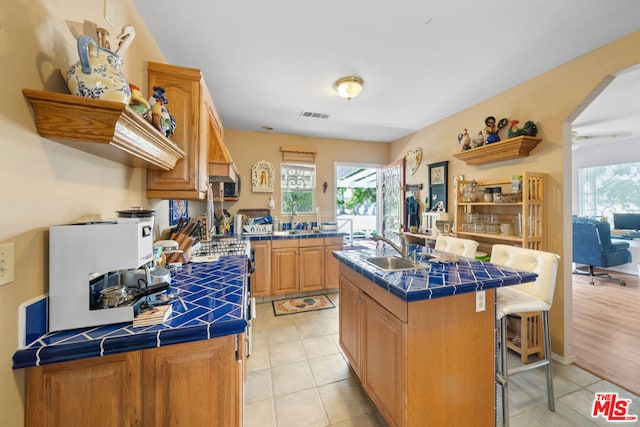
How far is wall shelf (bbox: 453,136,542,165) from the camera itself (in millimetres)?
2291

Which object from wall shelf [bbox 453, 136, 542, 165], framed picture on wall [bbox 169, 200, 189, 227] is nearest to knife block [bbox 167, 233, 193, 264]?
framed picture on wall [bbox 169, 200, 189, 227]

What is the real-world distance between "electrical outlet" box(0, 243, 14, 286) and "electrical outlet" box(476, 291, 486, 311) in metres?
1.97

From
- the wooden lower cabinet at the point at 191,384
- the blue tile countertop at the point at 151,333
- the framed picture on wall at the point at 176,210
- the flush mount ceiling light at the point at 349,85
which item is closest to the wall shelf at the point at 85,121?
the blue tile countertop at the point at 151,333

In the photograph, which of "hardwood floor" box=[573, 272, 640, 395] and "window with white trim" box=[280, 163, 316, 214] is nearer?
"hardwood floor" box=[573, 272, 640, 395]

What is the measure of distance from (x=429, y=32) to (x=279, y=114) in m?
2.05

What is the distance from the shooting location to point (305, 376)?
1.93m

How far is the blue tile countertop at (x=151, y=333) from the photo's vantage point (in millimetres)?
750

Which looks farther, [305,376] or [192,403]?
[305,376]

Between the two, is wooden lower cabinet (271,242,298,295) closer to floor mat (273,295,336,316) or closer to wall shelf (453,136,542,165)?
floor mat (273,295,336,316)

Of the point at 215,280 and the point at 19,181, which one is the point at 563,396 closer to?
the point at 215,280

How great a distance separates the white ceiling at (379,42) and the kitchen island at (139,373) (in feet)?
6.22

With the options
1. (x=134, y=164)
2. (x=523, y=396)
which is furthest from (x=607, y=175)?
(x=134, y=164)

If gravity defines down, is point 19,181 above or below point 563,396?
above

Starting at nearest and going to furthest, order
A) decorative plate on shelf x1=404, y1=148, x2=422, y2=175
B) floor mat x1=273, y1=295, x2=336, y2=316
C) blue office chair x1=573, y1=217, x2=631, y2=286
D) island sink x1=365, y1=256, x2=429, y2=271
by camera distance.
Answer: island sink x1=365, y1=256, x2=429, y2=271
floor mat x1=273, y1=295, x2=336, y2=316
decorative plate on shelf x1=404, y1=148, x2=422, y2=175
blue office chair x1=573, y1=217, x2=631, y2=286
